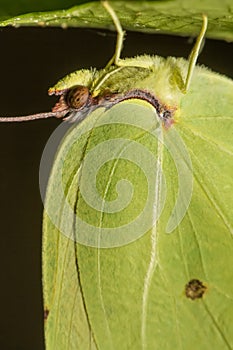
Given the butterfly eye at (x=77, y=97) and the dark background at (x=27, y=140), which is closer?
the butterfly eye at (x=77, y=97)

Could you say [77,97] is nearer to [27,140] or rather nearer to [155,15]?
[155,15]

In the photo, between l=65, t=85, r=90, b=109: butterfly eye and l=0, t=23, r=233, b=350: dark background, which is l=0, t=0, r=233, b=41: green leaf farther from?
l=0, t=23, r=233, b=350: dark background

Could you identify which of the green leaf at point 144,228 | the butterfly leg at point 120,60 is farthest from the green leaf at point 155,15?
the green leaf at point 144,228

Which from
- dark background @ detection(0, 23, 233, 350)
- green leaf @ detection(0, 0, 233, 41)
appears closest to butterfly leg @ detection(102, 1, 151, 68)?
green leaf @ detection(0, 0, 233, 41)

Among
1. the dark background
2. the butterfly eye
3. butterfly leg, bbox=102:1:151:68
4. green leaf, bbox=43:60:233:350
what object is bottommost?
green leaf, bbox=43:60:233:350

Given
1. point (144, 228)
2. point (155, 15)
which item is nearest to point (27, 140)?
point (144, 228)

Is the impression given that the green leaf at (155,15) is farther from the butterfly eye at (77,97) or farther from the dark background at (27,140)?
the dark background at (27,140)
